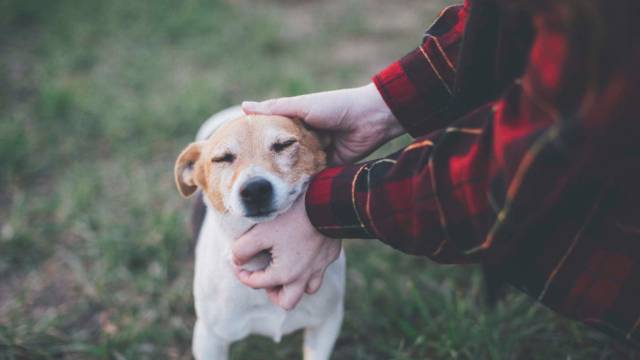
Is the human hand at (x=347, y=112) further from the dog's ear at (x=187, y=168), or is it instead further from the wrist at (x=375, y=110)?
the dog's ear at (x=187, y=168)

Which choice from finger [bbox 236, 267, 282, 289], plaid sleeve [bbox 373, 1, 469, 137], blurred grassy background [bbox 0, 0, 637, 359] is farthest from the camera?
blurred grassy background [bbox 0, 0, 637, 359]

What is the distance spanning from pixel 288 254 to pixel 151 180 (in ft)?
6.80

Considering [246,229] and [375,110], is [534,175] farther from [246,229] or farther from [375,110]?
[246,229]

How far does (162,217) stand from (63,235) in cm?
58

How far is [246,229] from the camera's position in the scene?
188 cm

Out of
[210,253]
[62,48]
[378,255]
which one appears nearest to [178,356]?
[210,253]

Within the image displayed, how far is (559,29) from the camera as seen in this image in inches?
40.8

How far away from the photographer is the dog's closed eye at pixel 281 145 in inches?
75.5

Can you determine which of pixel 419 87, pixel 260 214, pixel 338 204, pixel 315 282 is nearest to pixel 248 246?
pixel 260 214

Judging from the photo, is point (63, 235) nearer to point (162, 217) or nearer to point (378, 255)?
point (162, 217)

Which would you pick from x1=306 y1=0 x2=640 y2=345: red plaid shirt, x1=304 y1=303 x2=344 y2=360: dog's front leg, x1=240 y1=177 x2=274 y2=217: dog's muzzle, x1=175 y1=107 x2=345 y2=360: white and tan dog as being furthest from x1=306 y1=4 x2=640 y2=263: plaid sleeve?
x1=304 y1=303 x2=344 y2=360: dog's front leg

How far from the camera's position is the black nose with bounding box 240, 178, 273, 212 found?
5.70ft

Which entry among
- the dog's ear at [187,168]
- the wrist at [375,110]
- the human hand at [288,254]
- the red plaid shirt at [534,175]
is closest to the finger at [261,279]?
the human hand at [288,254]

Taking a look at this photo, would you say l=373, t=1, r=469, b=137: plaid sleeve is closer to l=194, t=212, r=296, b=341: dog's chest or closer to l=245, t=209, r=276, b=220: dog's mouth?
l=245, t=209, r=276, b=220: dog's mouth
